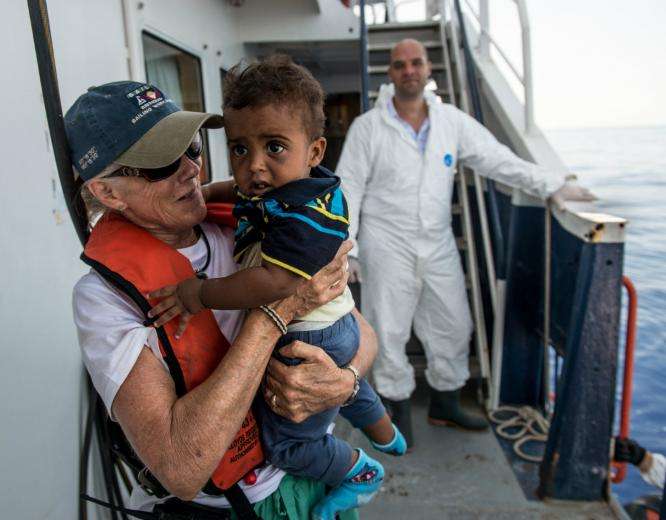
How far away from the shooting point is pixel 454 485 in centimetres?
292

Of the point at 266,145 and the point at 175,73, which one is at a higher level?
the point at 175,73

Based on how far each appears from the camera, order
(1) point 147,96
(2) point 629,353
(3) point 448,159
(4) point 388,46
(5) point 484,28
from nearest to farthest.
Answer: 1. (1) point 147,96
2. (2) point 629,353
3. (3) point 448,159
4. (5) point 484,28
5. (4) point 388,46

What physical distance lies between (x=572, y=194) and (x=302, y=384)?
2.25 metres

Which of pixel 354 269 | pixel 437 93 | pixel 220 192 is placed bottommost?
pixel 354 269

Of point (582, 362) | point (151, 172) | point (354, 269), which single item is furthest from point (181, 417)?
point (354, 269)

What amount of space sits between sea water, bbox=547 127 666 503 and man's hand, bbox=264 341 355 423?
173cm

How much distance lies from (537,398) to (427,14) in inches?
184

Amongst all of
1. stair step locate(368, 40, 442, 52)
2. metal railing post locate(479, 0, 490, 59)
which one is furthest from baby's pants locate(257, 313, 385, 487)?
stair step locate(368, 40, 442, 52)

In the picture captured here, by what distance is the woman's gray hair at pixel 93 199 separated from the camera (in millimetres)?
1147

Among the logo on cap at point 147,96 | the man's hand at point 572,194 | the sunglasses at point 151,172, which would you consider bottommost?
the man's hand at point 572,194

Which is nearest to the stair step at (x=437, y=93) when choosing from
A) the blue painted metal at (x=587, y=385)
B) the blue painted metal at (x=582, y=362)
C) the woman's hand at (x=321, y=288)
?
the blue painted metal at (x=582, y=362)

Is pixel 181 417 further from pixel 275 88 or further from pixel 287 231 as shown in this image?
pixel 275 88

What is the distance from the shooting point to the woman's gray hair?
1.15 metres

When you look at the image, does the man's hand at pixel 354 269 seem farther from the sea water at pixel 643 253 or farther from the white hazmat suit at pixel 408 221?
the sea water at pixel 643 253
